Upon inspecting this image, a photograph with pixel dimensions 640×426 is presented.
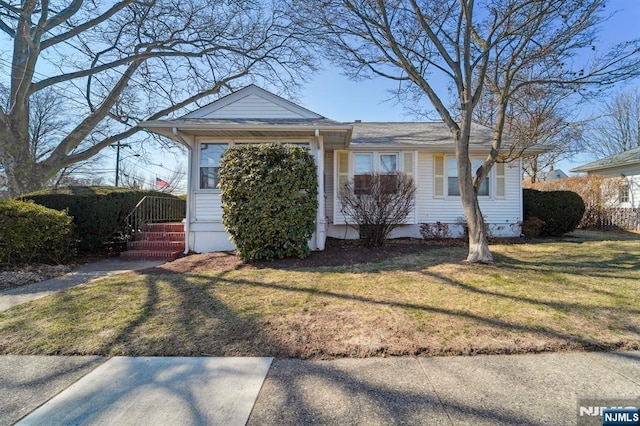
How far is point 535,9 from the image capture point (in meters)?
6.12

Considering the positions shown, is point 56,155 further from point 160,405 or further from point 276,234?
point 160,405

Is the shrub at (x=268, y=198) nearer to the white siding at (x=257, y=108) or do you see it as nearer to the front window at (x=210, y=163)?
the front window at (x=210, y=163)

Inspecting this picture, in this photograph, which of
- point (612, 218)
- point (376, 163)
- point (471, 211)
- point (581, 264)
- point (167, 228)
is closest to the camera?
point (581, 264)

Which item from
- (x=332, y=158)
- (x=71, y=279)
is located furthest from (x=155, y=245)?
(x=332, y=158)

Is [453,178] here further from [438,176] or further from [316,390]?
[316,390]

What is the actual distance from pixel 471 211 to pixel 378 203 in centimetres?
229

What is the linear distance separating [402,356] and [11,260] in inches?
313

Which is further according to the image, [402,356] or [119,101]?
[119,101]

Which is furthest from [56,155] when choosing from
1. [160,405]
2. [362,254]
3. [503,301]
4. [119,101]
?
[503,301]

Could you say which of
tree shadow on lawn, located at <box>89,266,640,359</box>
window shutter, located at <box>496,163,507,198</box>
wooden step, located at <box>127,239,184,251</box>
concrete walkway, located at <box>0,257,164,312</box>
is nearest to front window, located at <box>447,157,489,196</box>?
window shutter, located at <box>496,163,507,198</box>

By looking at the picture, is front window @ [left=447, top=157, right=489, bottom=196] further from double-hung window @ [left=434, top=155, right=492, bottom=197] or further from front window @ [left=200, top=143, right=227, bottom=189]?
front window @ [left=200, top=143, right=227, bottom=189]

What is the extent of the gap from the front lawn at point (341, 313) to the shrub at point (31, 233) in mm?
2337

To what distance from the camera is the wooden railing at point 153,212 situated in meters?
9.04

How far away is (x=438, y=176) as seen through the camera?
34.6 ft
